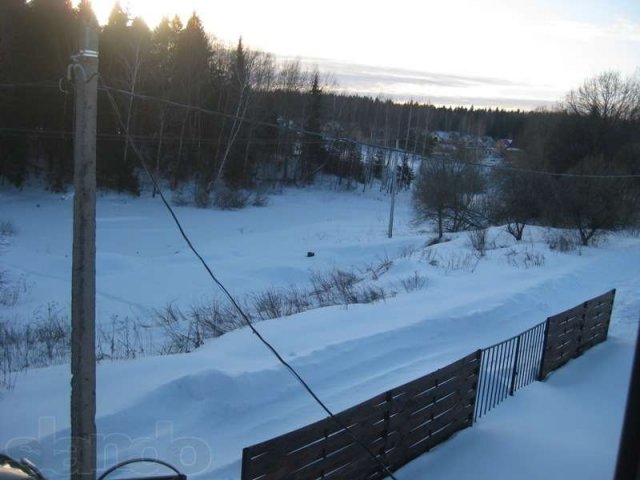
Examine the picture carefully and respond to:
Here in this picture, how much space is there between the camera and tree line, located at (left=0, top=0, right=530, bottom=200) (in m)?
42.1

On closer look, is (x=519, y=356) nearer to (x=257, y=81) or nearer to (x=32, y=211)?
(x=32, y=211)

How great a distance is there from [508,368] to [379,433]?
4.09 meters

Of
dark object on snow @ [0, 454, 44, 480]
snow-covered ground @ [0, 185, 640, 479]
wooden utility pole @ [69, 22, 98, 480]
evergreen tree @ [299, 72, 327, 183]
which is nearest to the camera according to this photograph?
dark object on snow @ [0, 454, 44, 480]

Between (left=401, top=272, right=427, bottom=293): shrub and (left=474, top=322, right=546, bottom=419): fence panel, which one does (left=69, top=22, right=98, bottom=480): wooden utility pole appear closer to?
(left=474, top=322, right=546, bottom=419): fence panel

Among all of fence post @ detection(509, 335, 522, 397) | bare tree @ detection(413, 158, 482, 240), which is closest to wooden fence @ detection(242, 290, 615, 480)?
fence post @ detection(509, 335, 522, 397)

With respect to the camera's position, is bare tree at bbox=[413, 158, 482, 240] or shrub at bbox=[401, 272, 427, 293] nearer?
shrub at bbox=[401, 272, 427, 293]

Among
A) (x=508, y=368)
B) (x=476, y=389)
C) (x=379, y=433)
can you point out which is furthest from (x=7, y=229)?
(x=379, y=433)

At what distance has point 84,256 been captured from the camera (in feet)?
14.7

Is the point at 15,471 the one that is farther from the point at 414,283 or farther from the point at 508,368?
the point at 414,283

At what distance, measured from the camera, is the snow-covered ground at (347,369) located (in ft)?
22.0

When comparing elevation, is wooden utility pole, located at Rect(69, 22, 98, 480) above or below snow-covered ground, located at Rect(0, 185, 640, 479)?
above

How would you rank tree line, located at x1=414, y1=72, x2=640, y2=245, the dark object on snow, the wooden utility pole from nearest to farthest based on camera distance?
the dark object on snow < the wooden utility pole < tree line, located at x1=414, y1=72, x2=640, y2=245

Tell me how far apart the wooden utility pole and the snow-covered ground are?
4.16 ft

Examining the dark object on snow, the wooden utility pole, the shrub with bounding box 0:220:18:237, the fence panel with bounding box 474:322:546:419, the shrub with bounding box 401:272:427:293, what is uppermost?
the wooden utility pole
